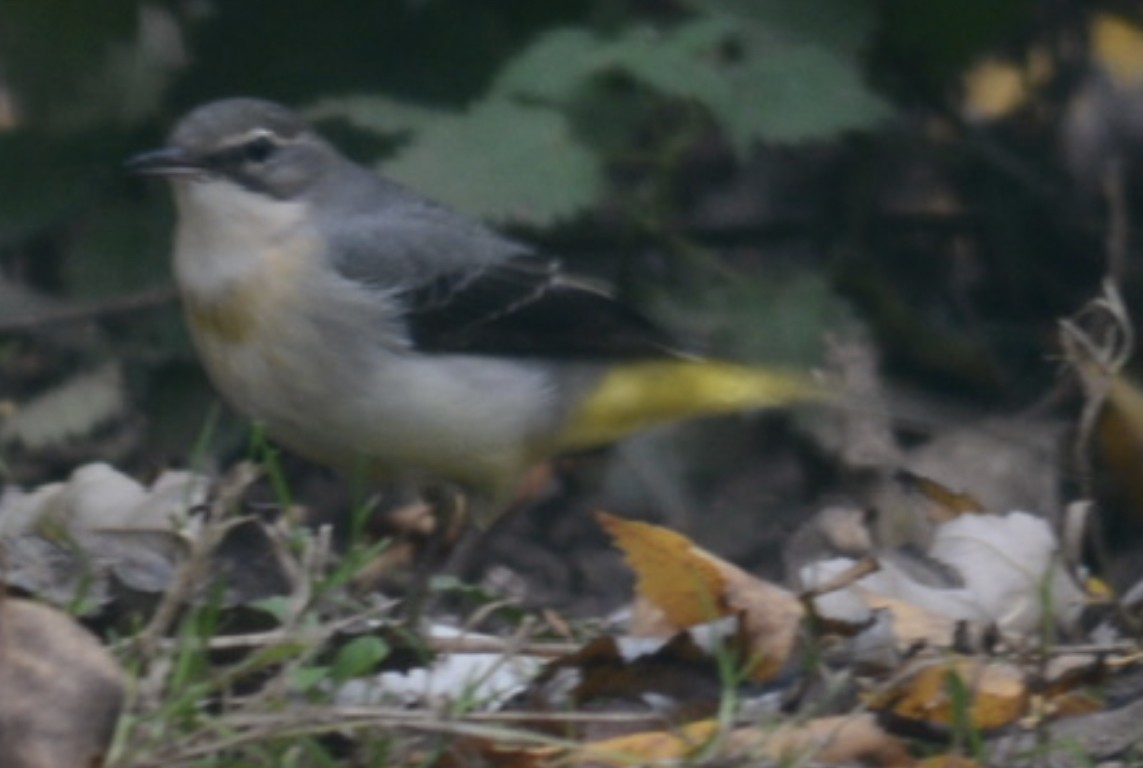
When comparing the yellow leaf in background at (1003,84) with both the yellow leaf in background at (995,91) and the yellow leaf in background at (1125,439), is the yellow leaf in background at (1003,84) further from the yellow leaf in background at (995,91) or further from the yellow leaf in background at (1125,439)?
the yellow leaf in background at (1125,439)

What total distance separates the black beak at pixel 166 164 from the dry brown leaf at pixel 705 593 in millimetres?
1596

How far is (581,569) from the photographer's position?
646 centimetres

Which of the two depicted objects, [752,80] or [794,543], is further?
[752,80]

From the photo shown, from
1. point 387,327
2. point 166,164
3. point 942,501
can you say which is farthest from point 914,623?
point 166,164

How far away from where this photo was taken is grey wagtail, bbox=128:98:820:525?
5.50 metres

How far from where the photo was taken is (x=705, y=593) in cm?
427

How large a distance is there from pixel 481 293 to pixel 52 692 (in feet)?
7.90

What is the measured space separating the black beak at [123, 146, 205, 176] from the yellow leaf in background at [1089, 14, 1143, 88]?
3.04 m

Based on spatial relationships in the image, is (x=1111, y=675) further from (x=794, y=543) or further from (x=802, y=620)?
(x=794, y=543)

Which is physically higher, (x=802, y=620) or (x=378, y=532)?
(x=802, y=620)

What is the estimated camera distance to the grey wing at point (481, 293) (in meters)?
5.78

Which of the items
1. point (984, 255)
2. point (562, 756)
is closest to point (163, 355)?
point (984, 255)

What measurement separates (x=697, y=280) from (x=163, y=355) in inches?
52.8

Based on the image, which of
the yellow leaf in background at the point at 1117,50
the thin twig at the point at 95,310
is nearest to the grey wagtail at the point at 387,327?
the thin twig at the point at 95,310
